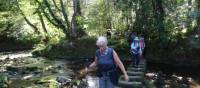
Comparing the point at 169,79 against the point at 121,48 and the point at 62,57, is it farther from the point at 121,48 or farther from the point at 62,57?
the point at 62,57

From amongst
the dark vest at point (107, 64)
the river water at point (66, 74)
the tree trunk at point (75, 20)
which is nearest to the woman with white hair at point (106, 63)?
the dark vest at point (107, 64)

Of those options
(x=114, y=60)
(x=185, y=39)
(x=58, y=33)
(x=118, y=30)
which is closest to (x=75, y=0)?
(x=118, y=30)

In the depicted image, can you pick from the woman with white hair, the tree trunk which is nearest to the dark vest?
the woman with white hair

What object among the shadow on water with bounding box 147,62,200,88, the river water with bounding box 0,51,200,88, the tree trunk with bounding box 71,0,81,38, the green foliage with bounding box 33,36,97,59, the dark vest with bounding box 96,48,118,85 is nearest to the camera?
the dark vest with bounding box 96,48,118,85

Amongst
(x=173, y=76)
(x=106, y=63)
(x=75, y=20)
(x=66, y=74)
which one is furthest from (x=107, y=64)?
(x=75, y=20)

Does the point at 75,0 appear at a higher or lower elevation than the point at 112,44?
higher

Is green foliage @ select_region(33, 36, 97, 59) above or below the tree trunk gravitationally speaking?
below

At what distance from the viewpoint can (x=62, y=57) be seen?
29.9 meters

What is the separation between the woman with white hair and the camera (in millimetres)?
8422

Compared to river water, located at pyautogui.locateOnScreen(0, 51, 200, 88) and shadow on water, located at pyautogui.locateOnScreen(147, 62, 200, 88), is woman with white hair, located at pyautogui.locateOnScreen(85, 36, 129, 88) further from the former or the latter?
shadow on water, located at pyautogui.locateOnScreen(147, 62, 200, 88)

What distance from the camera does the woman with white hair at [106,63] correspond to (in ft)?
27.6

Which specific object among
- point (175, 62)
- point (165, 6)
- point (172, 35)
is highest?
point (165, 6)

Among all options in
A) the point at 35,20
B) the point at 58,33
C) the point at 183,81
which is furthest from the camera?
the point at 35,20

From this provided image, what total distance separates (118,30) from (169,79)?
32.3 ft
